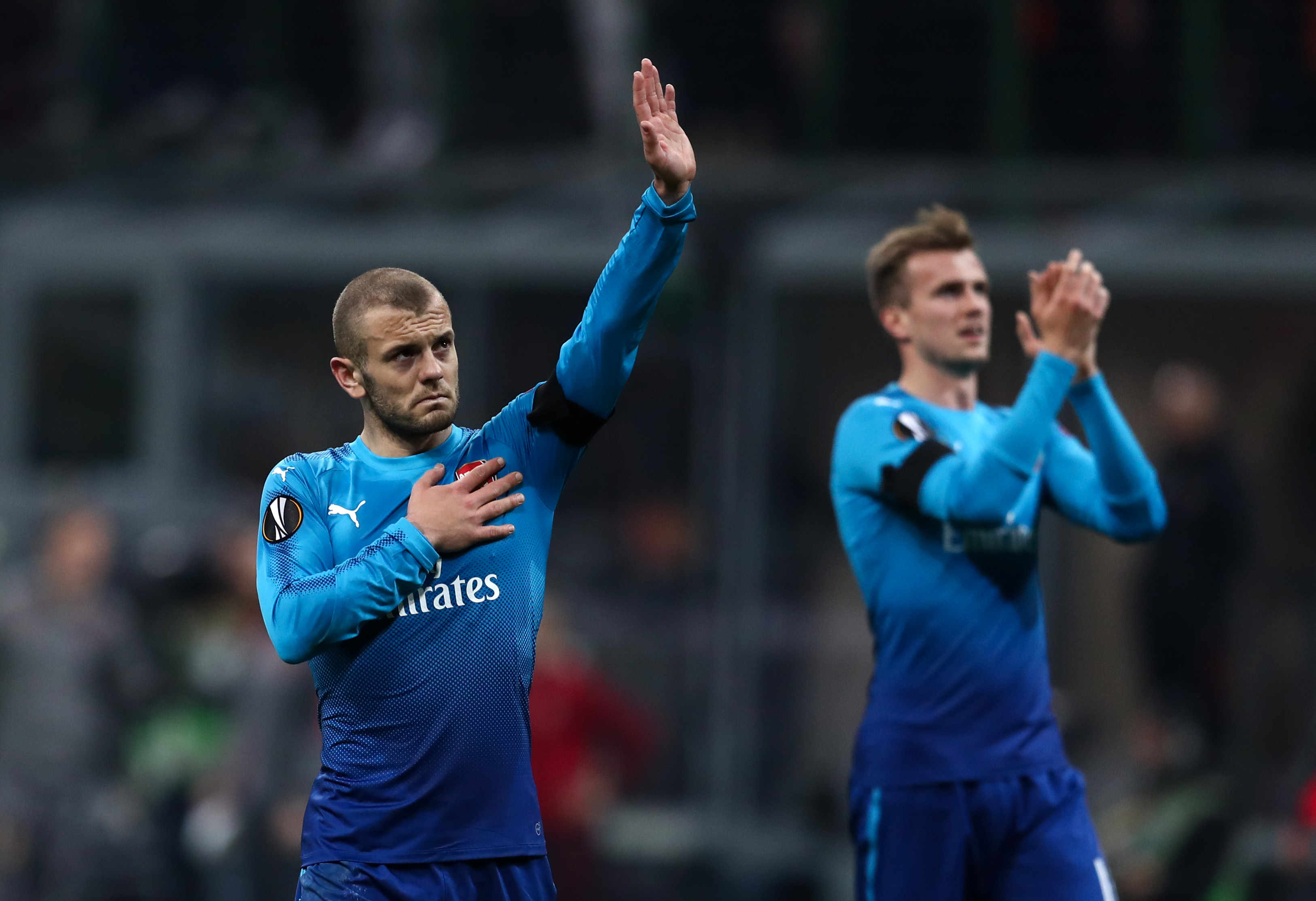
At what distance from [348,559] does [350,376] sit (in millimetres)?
357

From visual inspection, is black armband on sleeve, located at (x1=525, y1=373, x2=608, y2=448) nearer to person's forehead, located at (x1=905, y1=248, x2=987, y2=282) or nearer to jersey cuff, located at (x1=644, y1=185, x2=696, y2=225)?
jersey cuff, located at (x1=644, y1=185, x2=696, y2=225)

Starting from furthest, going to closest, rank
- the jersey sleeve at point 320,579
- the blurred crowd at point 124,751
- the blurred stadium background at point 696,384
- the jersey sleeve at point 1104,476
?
the blurred crowd at point 124,751, the blurred stadium background at point 696,384, the jersey sleeve at point 1104,476, the jersey sleeve at point 320,579

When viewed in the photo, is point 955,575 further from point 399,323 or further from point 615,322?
point 399,323

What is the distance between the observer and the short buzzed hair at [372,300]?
126 inches

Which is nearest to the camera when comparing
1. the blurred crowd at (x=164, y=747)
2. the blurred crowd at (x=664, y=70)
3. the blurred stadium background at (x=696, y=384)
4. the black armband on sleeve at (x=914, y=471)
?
the black armband on sleeve at (x=914, y=471)

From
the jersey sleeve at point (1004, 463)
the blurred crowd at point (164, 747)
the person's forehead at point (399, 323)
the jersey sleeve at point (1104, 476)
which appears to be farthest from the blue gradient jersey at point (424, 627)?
the blurred crowd at point (164, 747)

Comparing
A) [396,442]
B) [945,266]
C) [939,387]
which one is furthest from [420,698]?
[945,266]

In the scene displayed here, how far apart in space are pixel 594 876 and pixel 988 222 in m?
3.97

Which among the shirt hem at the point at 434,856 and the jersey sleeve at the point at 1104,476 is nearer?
the shirt hem at the point at 434,856

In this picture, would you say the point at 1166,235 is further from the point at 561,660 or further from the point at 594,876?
the point at 594,876

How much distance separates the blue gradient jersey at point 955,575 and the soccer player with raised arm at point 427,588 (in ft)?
3.16

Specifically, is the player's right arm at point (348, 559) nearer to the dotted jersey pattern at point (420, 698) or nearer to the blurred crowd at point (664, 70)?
the dotted jersey pattern at point (420, 698)

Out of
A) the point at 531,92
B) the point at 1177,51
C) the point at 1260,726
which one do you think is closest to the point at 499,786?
A: the point at 1260,726

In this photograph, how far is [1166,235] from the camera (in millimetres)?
8617
